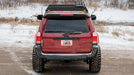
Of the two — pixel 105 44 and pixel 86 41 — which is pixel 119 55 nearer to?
pixel 105 44

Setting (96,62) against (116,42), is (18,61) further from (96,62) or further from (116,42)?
(116,42)

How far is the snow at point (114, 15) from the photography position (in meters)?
21.0

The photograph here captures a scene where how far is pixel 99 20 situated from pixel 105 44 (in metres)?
8.94

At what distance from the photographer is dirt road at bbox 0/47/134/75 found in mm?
6949

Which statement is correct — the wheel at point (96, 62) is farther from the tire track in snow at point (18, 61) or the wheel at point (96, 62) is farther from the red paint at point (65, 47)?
the tire track in snow at point (18, 61)

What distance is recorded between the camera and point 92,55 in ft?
20.6

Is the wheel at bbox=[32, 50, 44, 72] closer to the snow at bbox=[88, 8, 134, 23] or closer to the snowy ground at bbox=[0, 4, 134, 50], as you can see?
the snowy ground at bbox=[0, 4, 134, 50]

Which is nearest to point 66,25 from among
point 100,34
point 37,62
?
point 37,62

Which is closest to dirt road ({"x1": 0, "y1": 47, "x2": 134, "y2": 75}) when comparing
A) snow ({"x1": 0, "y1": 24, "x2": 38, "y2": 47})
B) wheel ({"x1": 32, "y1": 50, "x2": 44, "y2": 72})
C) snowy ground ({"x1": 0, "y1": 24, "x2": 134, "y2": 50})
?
wheel ({"x1": 32, "y1": 50, "x2": 44, "y2": 72})

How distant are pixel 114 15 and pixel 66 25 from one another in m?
16.7

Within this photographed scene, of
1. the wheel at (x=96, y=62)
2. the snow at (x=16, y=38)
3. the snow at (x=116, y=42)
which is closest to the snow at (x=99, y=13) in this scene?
the snow at (x=16, y=38)

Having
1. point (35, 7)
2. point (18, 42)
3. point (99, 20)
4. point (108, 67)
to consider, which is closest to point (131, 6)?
point (99, 20)

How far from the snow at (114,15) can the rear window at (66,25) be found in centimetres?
1465

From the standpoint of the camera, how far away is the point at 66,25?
6.29m
